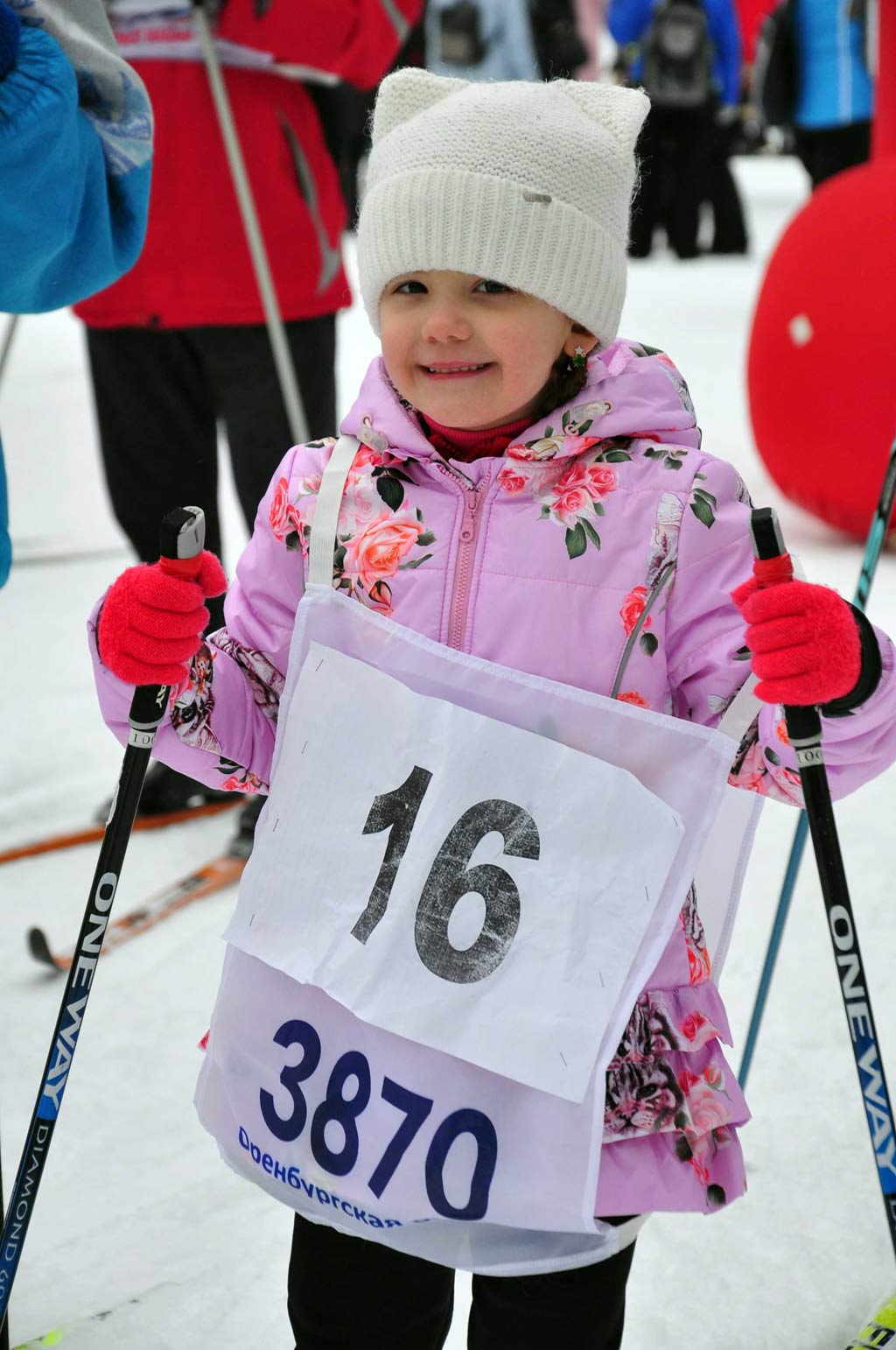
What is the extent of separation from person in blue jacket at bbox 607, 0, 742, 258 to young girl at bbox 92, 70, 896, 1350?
770cm

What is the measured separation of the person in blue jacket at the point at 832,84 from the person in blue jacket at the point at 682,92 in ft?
7.38

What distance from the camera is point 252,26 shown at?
263 cm

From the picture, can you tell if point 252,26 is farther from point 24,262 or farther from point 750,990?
point 750,990

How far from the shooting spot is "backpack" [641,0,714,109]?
8938 mm

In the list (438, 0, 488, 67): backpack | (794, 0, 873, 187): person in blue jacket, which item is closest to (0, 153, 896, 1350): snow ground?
(794, 0, 873, 187): person in blue jacket

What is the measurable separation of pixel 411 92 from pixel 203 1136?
1414 mm

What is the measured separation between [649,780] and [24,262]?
759mm

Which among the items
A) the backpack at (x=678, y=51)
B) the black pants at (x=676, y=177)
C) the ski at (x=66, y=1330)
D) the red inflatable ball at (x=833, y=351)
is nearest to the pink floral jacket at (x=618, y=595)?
the ski at (x=66, y=1330)

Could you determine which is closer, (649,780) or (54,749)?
(649,780)

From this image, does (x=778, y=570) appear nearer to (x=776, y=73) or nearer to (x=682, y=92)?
(x=776, y=73)

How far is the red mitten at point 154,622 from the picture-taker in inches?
49.9

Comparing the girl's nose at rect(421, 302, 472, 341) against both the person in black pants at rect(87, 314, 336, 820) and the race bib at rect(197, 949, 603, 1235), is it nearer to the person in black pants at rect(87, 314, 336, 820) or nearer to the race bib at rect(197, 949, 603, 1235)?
the race bib at rect(197, 949, 603, 1235)

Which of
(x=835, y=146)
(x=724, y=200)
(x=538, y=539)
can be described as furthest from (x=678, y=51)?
(x=538, y=539)

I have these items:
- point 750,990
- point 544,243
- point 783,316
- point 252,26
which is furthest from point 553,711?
point 783,316
